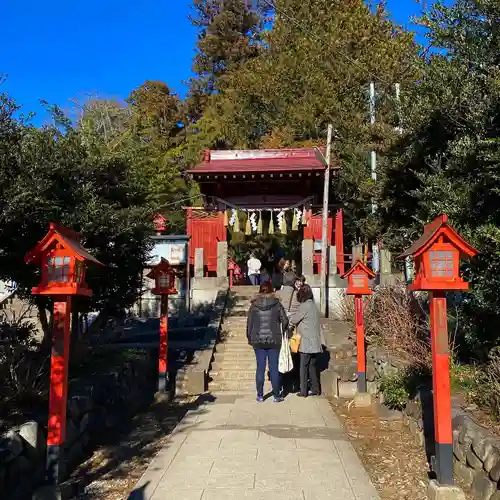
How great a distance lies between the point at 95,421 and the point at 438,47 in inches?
271

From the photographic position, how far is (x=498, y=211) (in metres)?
5.65

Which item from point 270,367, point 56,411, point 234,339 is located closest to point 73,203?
point 56,411

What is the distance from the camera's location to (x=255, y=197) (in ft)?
59.5

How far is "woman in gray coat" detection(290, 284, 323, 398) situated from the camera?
8430 millimetres

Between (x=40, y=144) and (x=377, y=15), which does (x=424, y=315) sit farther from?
(x=377, y=15)

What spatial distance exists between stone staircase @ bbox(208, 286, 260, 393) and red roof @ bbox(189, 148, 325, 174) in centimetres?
573

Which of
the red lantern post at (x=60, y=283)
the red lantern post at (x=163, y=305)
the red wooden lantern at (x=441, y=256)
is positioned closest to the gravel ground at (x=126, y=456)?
the red lantern post at (x=60, y=283)

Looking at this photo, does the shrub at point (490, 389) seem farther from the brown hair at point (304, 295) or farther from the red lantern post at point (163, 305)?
the red lantern post at point (163, 305)

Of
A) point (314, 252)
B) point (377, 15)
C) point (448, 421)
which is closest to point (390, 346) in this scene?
point (448, 421)

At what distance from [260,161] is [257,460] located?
14095 millimetres

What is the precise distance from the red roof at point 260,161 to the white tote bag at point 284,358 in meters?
8.96

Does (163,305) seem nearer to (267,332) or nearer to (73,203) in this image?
(267,332)

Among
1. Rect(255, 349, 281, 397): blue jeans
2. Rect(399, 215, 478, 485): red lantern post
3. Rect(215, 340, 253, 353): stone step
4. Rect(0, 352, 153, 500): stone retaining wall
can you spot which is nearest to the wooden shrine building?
Rect(215, 340, 253, 353): stone step

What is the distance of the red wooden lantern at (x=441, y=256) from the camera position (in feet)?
15.3
